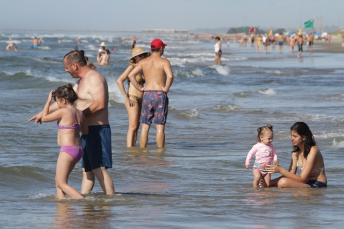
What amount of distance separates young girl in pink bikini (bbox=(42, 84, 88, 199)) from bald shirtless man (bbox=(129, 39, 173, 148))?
313cm

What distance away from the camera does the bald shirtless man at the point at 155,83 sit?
28.4ft

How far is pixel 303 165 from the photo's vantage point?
6.72m

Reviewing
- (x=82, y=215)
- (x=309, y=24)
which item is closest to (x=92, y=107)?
(x=82, y=215)

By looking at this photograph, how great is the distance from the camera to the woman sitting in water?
21.5ft

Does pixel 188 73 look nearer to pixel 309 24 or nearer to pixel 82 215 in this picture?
pixel 82 215

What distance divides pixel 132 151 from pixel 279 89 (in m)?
12.4

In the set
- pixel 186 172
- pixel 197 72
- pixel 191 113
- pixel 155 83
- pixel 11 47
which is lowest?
pixel 186 172

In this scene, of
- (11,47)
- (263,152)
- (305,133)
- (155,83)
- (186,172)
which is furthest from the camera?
(11,47)

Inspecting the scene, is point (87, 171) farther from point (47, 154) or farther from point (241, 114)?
point (241, 114)

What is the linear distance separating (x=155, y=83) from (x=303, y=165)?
272 centimetres

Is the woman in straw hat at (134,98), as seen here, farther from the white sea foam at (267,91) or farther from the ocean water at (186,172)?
the white sea foam at (267,91)

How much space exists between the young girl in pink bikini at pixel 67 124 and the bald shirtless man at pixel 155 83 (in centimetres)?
313

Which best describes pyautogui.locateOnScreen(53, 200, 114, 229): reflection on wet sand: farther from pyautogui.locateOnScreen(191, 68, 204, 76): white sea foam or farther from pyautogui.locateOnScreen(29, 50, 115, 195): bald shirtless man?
pyautogui.locateOnScreen(191, 68, 204, 76): white sea foam

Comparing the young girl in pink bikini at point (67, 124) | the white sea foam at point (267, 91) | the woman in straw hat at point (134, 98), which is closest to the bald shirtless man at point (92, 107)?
the young girl in pink bikini at point (67, 124)
